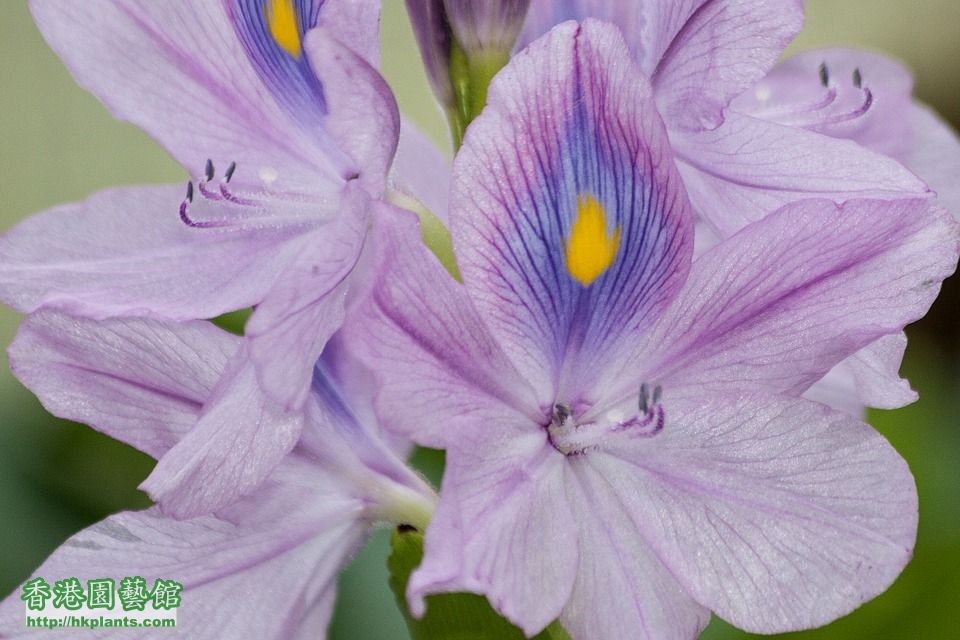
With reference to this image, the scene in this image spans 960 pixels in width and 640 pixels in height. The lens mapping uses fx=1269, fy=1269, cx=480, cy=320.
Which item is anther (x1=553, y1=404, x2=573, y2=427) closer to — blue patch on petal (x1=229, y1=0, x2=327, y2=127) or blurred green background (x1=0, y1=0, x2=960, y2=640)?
blue patch on petal (x1=229, y1=0, x2=327, y2=127)

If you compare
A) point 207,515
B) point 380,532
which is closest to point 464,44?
point 207,515

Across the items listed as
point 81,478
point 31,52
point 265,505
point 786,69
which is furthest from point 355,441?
point 31,52

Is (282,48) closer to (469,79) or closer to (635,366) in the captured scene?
(469,79)

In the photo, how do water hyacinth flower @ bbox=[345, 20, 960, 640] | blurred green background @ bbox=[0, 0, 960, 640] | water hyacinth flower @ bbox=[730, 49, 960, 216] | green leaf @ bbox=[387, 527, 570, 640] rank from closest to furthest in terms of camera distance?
water hyacinth flower @ bbox=[345, 20, 960, 640] → green leaf @ bbox=[387, 527, 570, 640] → water hyacinth flower @ bbox=[730, 49, 960, 216] → blurred green background @ bbox=[0, 0, 960, 640]

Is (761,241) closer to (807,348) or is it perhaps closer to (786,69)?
(807,348)

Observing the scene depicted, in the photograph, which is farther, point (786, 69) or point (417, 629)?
point (786, 69)

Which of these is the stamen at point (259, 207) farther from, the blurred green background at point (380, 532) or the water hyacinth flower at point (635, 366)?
the blurred green background at point (380, 532)

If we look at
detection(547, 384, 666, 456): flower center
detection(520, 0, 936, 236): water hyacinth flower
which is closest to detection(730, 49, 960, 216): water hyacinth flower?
detection(520, 0, 936, 236): water hyacinth flower
